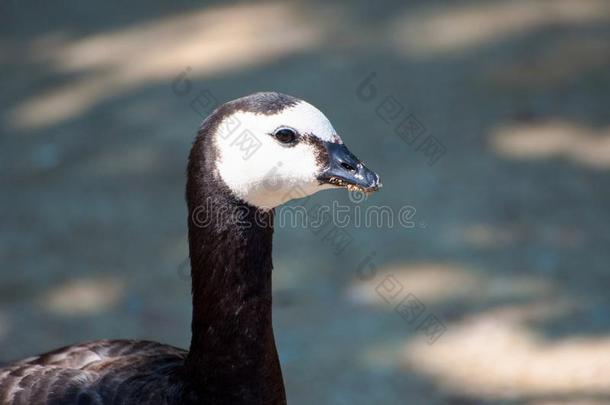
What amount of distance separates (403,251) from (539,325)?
674mm

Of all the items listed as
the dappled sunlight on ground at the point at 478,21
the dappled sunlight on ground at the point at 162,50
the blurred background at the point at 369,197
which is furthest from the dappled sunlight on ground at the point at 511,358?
the dappled sunlight on ground at the point at 162,50

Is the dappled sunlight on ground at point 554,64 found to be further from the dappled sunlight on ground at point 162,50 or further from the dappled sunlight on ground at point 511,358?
the dappled sunlight on ground at point 511,358

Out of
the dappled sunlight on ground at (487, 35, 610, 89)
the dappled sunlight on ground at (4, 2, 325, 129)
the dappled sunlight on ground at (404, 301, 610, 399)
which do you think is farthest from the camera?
the dappled sunlight on ground at (4, 2, 325, 129)

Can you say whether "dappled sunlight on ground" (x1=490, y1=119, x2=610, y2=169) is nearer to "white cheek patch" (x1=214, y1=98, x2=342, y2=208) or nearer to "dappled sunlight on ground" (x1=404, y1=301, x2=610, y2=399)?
"dappled sunlight on ground" (x1=404, y1=301, x2=610, y2=399)

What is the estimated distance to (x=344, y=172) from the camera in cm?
242

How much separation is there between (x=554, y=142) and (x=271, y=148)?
2448 mm

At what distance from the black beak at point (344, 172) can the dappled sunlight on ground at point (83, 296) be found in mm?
1696

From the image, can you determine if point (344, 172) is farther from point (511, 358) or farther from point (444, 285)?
point (444, 285)

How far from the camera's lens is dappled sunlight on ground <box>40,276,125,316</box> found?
3805 mm

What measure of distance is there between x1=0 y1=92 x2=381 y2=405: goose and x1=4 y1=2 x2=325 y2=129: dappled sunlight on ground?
2457mm

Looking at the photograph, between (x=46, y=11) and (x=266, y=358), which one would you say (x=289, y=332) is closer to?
(x=266, y=358)

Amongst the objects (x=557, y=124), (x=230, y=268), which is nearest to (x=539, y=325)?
(x=557, y=124)

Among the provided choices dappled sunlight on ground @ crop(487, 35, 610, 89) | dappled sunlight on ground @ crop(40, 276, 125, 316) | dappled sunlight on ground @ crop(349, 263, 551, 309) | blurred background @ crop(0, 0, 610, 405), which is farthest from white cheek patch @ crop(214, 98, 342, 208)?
dappled sunlight on ground @ crop(487, 35, 610, 89)

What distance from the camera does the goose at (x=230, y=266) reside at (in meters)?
2.33
